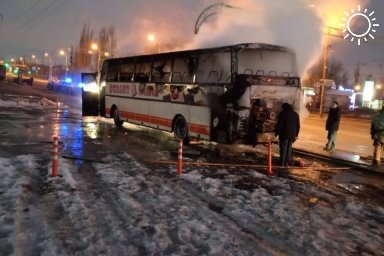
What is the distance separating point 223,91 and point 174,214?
6.65 meters

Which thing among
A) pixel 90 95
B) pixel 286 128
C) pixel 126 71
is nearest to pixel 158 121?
pixel 126 71

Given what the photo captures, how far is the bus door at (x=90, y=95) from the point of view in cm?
2222

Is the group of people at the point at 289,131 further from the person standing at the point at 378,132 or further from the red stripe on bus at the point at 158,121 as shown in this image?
the red stripe on bus at the point at 158,121

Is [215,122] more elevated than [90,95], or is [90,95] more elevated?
[90,95]

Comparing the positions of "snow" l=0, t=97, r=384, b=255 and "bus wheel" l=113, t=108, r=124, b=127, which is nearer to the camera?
"snow" l=0, t=97, r=384, b=255

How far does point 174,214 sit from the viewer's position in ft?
23.0

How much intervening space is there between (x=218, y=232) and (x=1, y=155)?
763cm

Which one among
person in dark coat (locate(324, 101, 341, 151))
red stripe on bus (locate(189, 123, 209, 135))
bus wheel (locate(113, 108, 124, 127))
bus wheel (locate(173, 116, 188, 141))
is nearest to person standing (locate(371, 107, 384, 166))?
person in dark coat (locate(324, 101, 341, 151))

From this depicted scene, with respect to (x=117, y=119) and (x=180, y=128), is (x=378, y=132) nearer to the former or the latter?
(x=180, y=128)

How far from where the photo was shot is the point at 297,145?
53.2ft

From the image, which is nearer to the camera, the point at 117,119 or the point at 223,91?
the point at 223,91

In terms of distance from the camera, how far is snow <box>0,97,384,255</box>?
5688 mm

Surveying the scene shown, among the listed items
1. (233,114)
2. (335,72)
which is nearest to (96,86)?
(233,114)

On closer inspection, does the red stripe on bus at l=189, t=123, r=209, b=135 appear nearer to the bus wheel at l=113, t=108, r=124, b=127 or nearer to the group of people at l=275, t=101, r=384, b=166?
A: the group of people at l=275, t=101, r=384, b=166
